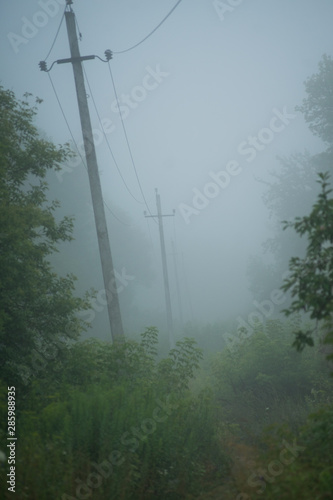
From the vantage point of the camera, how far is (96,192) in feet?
27.9

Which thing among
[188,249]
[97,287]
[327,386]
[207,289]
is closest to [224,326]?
[97,287]

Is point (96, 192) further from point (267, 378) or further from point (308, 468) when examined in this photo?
point (308, 468)

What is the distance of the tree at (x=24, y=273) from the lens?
22.0 ft

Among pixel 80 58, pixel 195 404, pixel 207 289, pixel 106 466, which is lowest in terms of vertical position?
pixel 106 466

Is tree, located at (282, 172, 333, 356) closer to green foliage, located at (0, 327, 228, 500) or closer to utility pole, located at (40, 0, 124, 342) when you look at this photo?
green foliage, located at (0, 327, 228, 500)

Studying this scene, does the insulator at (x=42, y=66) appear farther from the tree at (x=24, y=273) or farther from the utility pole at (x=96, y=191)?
the tree at (x=24, y=273)

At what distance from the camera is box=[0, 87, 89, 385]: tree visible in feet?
22.0

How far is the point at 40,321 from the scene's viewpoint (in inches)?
299

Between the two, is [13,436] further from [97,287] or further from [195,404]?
[97,287]

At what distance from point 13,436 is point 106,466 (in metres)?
1.43

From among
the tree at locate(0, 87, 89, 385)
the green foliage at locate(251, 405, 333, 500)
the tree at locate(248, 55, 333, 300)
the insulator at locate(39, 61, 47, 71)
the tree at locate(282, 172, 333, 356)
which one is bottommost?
the green foliage at locate(251, 405, 333, 500)

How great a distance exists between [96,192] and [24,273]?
2.71 meters

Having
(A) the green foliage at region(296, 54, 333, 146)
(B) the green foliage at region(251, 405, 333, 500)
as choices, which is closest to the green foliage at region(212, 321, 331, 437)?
(B) the green foliage at region(251, 405, 333, 500)

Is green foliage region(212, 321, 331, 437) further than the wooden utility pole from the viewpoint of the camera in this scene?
Yes
